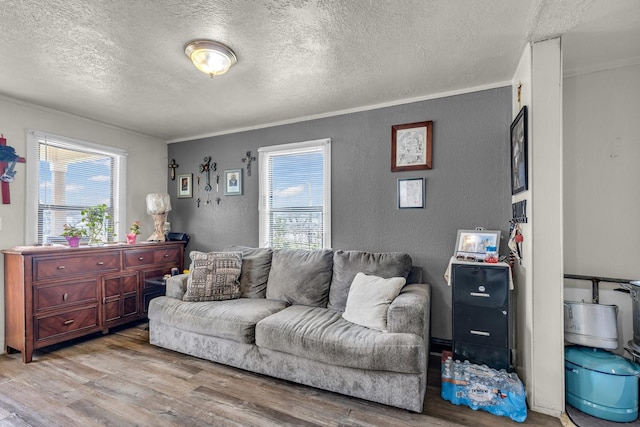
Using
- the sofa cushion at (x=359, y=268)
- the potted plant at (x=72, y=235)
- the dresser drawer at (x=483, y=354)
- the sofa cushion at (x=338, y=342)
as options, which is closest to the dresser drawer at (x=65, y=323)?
the potted plant at (x=72, y=235)

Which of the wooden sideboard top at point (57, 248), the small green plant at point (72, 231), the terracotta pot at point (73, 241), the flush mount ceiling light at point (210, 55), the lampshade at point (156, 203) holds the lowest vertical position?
the wooden sideboard top at point (57, 248)

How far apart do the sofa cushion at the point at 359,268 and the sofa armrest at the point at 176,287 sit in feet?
4.69

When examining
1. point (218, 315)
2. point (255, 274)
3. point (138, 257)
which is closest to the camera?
point (218, 315)

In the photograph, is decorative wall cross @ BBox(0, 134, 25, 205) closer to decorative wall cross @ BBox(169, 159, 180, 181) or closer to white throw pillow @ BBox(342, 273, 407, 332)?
decorative wall cross @ BBox(169, 159, 180, 181)

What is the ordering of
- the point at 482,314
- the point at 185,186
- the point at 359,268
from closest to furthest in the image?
1. the point at 482,314
2. the point at 359,268
3. the point at 185,186

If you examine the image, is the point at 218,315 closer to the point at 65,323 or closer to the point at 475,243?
the point at 65,323

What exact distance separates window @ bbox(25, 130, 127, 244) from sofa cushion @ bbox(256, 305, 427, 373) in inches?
102

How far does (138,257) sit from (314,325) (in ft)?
7.92

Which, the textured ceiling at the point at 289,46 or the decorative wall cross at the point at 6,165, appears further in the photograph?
the decorative wall cross at the point at 6,165

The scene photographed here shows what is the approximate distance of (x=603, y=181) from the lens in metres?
2.30

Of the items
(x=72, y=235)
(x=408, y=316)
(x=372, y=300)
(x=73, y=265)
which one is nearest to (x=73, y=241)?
(x=72, y=235)

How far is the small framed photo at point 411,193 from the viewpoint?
116 inches

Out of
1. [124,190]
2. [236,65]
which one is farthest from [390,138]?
[124,190]

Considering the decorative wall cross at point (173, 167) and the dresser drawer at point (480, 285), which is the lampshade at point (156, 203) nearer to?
the decorative wall cross at point (173, 167)
